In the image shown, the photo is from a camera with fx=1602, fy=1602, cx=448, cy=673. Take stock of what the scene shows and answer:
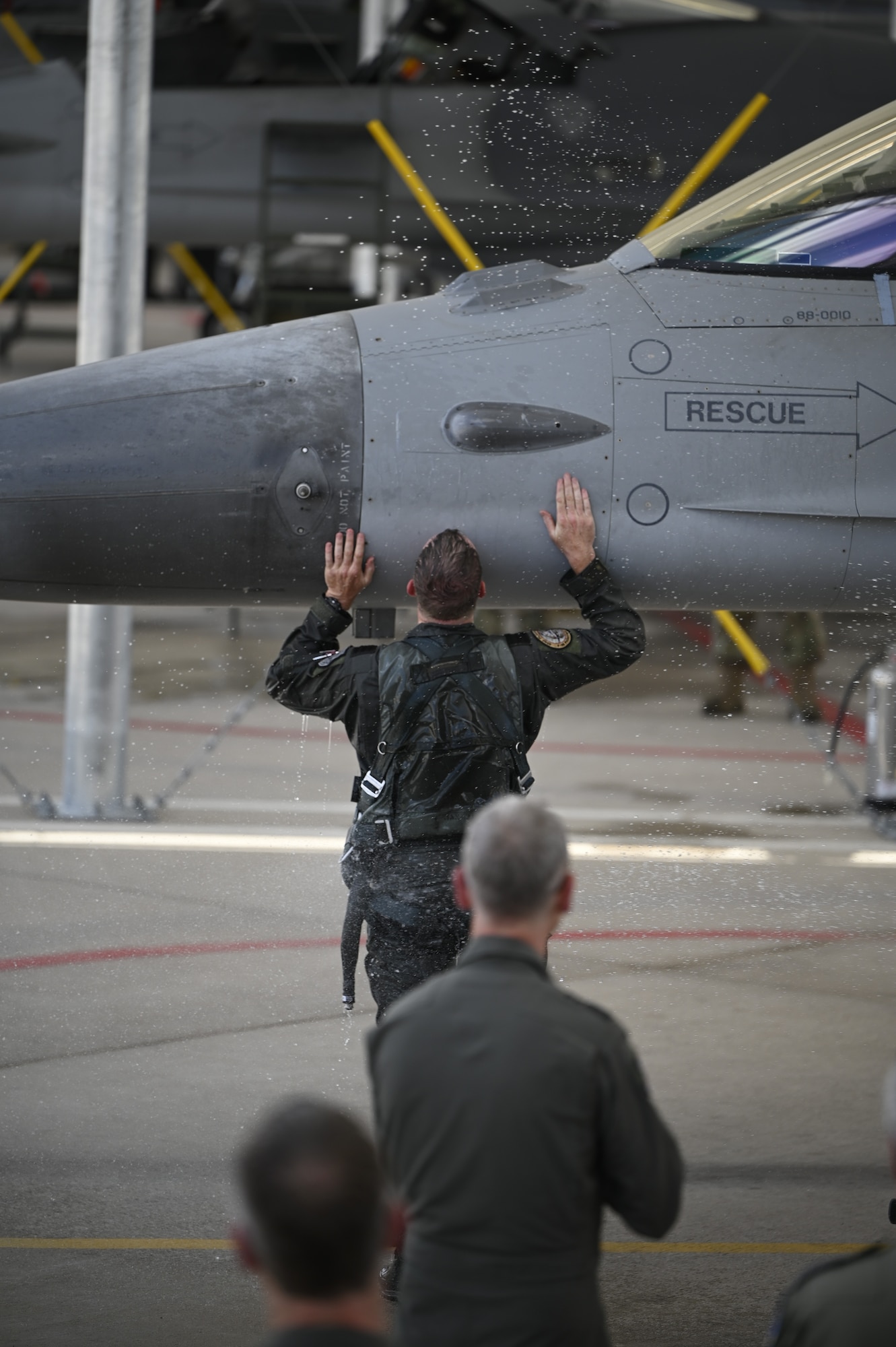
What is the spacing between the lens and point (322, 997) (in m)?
5.97

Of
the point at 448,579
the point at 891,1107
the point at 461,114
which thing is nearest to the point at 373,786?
the point at 448,579

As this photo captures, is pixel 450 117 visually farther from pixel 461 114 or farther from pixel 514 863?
pixel 514 863

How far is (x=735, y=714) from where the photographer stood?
37.7 feet

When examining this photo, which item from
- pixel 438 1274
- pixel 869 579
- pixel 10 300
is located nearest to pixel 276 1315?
pixel 438 1274

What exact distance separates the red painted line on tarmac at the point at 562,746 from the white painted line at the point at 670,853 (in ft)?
7.27

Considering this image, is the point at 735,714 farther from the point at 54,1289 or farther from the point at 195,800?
the point at 54,1289

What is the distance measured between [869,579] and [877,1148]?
5.58ft

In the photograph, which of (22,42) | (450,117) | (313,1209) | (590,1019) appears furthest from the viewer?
(22,42)

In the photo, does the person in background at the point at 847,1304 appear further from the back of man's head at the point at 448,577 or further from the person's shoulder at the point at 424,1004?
the back of man's head at the point at 448,577

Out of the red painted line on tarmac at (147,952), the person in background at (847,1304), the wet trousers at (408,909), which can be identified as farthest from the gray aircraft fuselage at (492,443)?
the red painted line on tarmac at (147,952)

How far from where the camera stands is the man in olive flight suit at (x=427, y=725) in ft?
12.2

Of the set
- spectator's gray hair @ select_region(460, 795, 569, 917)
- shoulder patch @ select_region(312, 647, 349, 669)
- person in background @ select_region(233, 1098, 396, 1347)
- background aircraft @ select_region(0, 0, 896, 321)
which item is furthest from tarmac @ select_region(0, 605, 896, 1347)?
background aircraft @ select_region(0, 0, 896, 321)

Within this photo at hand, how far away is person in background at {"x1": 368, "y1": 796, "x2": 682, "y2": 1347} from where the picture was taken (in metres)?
2.09

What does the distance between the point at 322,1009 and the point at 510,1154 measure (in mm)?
Answer: 3835
